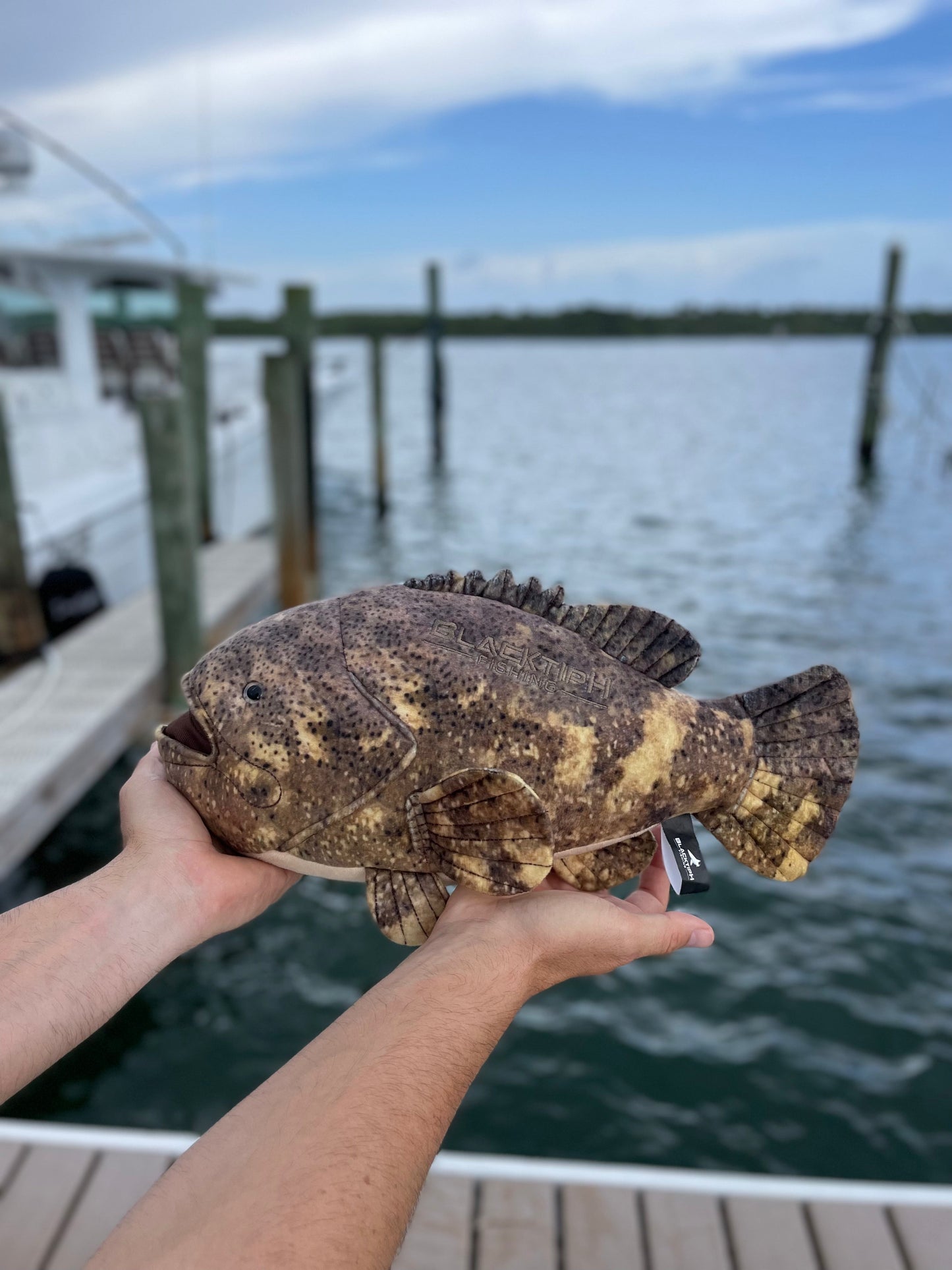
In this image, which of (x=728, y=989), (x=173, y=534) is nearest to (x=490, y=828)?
(x=728, y=989)

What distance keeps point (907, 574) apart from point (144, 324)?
54.3 feet

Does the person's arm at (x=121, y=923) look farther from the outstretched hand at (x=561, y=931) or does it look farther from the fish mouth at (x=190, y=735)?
the outstretched hand at (x=561, y=931)

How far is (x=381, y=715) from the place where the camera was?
227 centimetres

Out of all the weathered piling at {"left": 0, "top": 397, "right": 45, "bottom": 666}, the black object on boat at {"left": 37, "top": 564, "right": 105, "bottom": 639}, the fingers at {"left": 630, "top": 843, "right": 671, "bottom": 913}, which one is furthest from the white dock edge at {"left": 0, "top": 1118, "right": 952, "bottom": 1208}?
the black object on boat at {"left": 37, "top": 564, "right": 105, "bottom": 639}

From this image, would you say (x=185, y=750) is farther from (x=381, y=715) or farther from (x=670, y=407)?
(x=670, y=407)

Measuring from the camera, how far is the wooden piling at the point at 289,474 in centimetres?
1207

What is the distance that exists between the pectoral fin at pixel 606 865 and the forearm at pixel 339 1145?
1.62ft

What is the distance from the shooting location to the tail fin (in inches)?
98.3

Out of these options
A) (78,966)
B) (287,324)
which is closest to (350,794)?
(78,966)

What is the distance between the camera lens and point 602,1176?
429 centimetres

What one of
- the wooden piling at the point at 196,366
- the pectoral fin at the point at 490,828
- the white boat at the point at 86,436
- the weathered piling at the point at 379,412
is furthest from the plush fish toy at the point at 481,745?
the weathered piling at the point at 379,412

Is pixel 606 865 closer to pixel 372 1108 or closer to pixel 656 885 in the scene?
pixel 656 885

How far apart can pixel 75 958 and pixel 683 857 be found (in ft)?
4.87

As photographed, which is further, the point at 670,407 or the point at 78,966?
the point at 670,407
